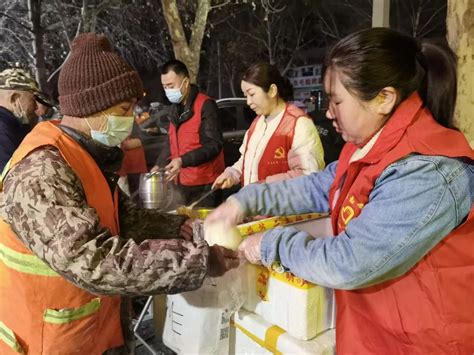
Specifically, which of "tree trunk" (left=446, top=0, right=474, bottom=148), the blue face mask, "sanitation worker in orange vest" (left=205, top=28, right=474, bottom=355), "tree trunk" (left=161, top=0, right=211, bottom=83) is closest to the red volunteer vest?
the blue face mask

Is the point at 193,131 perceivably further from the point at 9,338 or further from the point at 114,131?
the point at 9,338

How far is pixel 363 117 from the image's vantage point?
3.54 ft

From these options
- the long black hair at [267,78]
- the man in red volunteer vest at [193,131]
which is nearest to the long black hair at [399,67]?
the long black hair at [267,78]

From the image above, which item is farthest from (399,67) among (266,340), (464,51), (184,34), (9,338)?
(184,34)

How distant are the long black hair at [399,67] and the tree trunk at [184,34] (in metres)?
5.57

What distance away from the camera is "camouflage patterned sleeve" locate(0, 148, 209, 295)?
1100mm

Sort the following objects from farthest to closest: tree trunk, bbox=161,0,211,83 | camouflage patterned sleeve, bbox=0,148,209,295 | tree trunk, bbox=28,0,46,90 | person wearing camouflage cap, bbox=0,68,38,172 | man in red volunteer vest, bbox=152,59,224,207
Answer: tree trunk, bbox=161,0,211,83, tree trunk, bbox=28,0,46,90, man in red volunteer vest, bbox=152,59,224,207, person wearing camouflage cap, bbox=0,68,38,172, camouflage patterned sleeve, bbox=0,148,209,295

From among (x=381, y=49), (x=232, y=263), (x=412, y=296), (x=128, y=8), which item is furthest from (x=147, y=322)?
(x=128, y=8)

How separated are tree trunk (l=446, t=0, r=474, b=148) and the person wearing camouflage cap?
333cm

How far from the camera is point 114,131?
1.43 metres

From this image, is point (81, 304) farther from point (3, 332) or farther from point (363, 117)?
point (363, 117)

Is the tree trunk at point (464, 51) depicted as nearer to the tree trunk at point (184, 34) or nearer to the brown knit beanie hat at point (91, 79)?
the brown knit beanie hat at point (91, 79)

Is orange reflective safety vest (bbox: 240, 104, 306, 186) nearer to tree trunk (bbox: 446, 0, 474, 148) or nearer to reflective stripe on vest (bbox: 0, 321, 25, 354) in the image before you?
tree trunk (bbox: 446, 0, 474, 148)

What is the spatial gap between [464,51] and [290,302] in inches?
118
